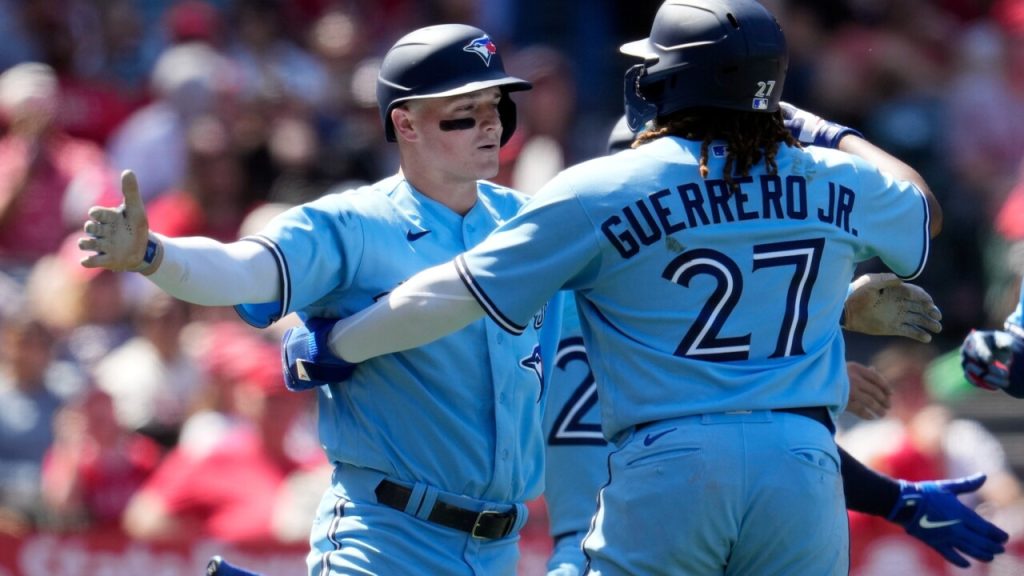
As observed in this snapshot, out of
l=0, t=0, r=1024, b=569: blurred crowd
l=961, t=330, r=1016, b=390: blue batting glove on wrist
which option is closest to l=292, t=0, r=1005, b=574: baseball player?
l=961, t=330, r=1016, b=390: blue batting glove on wrist

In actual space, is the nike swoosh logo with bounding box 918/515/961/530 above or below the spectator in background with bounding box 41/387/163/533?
above

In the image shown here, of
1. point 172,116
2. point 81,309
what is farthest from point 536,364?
point 172,116

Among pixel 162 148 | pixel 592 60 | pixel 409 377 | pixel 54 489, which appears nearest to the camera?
pixel 409 377

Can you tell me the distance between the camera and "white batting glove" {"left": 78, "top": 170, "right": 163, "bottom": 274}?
3820mm

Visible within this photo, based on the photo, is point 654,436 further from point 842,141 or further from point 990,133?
point 990,133

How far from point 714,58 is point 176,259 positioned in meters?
1.33

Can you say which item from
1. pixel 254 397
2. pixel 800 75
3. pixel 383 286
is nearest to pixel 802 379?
pixel 383 286

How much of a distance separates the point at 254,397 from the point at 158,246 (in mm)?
4407

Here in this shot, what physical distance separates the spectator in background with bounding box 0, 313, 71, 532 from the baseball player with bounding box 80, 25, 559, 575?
4.30 metres

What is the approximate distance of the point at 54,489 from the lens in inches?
321

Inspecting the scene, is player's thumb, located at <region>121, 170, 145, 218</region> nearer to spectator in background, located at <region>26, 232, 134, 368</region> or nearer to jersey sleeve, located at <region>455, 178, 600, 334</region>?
jersey sleeve, located at <region>455, 178, 600, 334</region>

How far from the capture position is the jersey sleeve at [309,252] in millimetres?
4262

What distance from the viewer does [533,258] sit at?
3.80 meters

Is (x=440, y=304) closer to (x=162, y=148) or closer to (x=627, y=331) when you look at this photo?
(x=627, y=331)
